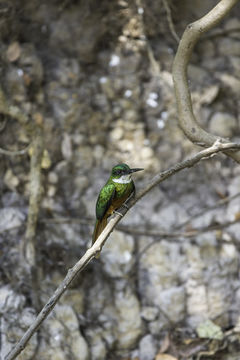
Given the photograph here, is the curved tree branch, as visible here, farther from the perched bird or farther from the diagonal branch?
the perched bird

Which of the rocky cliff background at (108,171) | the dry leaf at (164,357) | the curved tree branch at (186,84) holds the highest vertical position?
the curved tree branch at (186,84)

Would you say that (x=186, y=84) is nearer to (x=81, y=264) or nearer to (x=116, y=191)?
(x=116, y=191)

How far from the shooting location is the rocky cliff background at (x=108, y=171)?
10.8 ft

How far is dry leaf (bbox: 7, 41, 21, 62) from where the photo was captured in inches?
141

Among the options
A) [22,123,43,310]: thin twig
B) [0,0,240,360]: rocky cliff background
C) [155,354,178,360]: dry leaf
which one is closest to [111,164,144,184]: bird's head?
[22,123,43,310]: thin twig

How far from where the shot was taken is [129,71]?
3.95m

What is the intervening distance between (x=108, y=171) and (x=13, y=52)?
1233 mm

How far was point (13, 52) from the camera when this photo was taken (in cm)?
361

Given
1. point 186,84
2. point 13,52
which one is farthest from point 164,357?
point 13,52

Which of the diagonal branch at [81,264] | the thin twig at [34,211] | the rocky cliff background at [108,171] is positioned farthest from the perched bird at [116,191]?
the rocky cliff background at [108,171]

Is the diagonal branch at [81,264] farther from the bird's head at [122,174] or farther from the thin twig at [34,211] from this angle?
the thin twig at [34,211]

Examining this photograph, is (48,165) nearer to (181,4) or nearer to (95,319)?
(95,319)

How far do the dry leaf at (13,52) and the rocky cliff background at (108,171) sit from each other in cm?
2

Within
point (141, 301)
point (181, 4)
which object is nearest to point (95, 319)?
point (141, 301)
